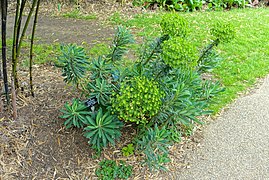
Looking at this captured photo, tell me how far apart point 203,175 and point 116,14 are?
4163 millimetres

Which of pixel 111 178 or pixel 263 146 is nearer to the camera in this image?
pixel 111 178

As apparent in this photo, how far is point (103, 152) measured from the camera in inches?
95.5

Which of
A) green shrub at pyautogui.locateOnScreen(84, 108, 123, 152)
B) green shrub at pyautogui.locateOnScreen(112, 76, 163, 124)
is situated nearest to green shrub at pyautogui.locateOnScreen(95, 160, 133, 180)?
green shrub at pyautogui.locateOnScreen(84, 108, 123, 152)

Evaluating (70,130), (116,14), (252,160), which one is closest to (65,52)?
(70,130)

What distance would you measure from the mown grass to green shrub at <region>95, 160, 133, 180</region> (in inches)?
35.5

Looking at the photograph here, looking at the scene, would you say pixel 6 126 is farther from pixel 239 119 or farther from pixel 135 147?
pixel 239 119

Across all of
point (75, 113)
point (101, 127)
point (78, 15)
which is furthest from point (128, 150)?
point (78, 15)

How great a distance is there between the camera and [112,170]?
7.75ft

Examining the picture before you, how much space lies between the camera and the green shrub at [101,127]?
7.08 ft

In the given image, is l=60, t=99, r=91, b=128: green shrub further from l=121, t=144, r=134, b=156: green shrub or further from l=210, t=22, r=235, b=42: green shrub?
l=210, t=22, r=235, b=42: green shrub

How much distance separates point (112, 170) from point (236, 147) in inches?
39.4

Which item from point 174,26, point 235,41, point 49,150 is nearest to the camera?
point 174,26

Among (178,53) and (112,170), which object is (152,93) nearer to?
(178,53)

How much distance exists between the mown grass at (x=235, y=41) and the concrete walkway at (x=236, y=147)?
0.67ft
